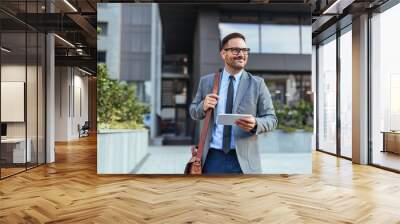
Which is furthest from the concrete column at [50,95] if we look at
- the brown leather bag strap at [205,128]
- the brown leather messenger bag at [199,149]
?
the brown leather bag strap at [205,128]

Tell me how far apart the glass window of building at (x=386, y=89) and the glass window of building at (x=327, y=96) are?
1942 mm

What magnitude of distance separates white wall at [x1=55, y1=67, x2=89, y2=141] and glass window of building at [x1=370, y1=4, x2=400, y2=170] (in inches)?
228

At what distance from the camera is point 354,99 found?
27.1ft

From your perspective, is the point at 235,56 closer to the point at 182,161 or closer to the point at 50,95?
the point at 182,161

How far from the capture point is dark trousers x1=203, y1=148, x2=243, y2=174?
5988 millimetres

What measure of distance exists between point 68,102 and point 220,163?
14.1ft

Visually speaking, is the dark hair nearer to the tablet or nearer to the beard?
the beard

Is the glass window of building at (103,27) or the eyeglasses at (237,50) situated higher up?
the glass window of building at (103,27)

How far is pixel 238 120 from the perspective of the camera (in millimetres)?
5863

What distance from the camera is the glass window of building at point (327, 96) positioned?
32.1 ft

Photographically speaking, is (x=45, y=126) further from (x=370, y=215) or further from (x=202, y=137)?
(x=370, y=215)

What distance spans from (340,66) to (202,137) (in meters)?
4.95

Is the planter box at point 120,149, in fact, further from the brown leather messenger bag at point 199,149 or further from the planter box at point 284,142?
the planter box at point 284,142

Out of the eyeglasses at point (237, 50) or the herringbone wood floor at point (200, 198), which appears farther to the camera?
the eyeglasses at point (237, 50)
